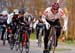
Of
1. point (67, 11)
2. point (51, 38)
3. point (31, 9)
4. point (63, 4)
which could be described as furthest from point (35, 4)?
point (51, 38)

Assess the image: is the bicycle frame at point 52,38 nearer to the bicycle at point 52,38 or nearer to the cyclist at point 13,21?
the bicycle at point 52,38

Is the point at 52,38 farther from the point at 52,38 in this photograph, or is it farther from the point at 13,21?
the point at 13,21

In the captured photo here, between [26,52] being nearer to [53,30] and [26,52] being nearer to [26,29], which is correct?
[26,29]

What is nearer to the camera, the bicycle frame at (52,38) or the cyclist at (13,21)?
the bicycle frame at (52,38)

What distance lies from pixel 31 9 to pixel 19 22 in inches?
1384

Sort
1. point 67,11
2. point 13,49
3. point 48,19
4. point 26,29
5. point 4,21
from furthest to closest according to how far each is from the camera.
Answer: point 67,11
point 4,21
point 13,49
point 26,29
point 48,19

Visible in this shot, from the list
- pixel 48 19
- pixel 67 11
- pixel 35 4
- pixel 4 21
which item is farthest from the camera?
pixel 35 4

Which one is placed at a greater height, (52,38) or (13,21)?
(13,21)

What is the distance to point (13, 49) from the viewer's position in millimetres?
20344

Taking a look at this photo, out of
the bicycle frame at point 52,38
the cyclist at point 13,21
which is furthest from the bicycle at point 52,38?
the cyclist at point 13,21

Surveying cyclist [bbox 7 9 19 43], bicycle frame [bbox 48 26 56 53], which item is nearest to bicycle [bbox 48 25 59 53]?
bicycle frame [bbox 48 26 56 53]

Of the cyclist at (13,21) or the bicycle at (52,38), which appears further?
the cyclist at (13,21)

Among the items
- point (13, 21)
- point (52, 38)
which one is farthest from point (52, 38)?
point (13, 21)

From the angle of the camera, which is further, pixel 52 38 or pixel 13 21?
pixel 13 21
